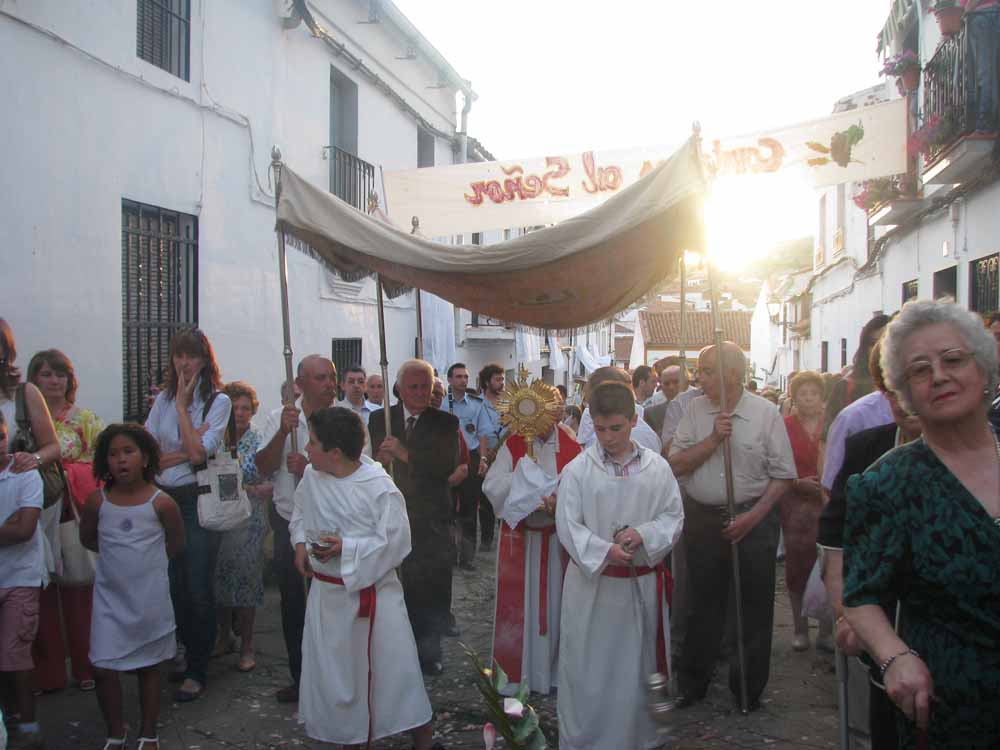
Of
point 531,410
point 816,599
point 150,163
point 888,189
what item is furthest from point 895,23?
point 531,410

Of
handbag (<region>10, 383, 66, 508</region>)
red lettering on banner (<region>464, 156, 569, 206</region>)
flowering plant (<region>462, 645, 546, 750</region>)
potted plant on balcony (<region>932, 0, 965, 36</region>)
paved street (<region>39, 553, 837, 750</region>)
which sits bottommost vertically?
paved street (<region>39, 553, 837, 750</region>)

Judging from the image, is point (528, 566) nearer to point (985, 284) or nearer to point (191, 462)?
point (191, 462)

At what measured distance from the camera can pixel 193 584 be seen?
4.80m

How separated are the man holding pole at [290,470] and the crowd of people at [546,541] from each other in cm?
1

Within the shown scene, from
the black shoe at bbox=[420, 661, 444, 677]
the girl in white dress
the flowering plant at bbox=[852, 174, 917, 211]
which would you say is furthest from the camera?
the flowering plant at bbox=[852, 174, 917, 211]

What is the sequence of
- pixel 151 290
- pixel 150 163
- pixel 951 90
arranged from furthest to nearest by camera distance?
pixel 951 90
pixel 151 290
pixel 150 163

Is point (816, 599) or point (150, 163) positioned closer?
point (816, 599)

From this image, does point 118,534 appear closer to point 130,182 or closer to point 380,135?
point 130,182

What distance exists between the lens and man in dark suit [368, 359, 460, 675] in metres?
5.29

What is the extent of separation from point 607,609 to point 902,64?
912 centimetres

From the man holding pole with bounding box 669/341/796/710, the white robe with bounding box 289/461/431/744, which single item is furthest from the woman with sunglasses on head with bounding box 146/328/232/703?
the man holding pole with bounding box 669/341/796/710

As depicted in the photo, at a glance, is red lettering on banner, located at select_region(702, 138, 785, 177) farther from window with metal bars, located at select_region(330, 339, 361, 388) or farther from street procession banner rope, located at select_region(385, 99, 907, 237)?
window with metal bars, located at select_region(330, 339, 361, 388)

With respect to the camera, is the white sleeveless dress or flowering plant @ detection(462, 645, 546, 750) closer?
flowering plant @ detection(462, 645, 546, 750)

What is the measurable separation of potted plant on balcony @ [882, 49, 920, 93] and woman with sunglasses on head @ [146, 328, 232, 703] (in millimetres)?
8935
